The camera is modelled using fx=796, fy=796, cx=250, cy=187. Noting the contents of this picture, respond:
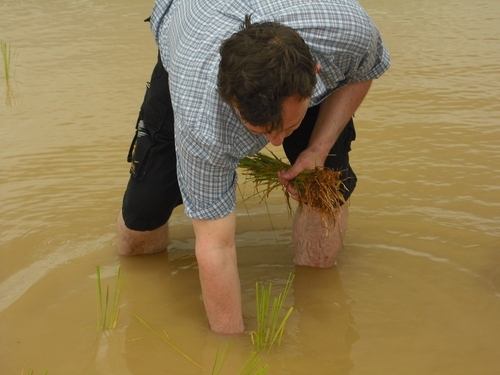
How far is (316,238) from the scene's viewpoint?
127 inches

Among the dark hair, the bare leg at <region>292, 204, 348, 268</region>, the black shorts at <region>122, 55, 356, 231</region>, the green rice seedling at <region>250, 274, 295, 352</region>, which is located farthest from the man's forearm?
the dark hair

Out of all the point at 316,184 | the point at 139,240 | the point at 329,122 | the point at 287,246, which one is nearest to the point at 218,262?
the point at 316,184

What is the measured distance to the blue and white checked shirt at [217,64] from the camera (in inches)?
91.4

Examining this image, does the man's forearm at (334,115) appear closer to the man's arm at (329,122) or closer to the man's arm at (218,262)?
the man's arm at (329,122)

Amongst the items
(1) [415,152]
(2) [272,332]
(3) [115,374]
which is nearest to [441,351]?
(2) [272,332]

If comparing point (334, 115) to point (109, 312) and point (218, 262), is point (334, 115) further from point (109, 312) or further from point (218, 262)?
point (109, 312)

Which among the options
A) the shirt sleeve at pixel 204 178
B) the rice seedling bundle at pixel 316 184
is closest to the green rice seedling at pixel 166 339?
the shirt sleeve at pixel 204 178

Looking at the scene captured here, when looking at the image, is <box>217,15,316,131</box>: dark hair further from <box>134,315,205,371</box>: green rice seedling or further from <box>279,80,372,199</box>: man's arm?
<box>134,315,205,371</box>: green rice seedling

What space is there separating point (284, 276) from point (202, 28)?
1230 mm

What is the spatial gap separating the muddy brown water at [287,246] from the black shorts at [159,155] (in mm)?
298

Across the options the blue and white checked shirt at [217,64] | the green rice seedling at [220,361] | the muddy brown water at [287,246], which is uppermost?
the blue and white checked shirt at [217,64]

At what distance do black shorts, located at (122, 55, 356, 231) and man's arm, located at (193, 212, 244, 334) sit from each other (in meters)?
0.56

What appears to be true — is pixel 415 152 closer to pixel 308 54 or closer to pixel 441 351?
pixel 441 351

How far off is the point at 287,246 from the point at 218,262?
3.23 ft
